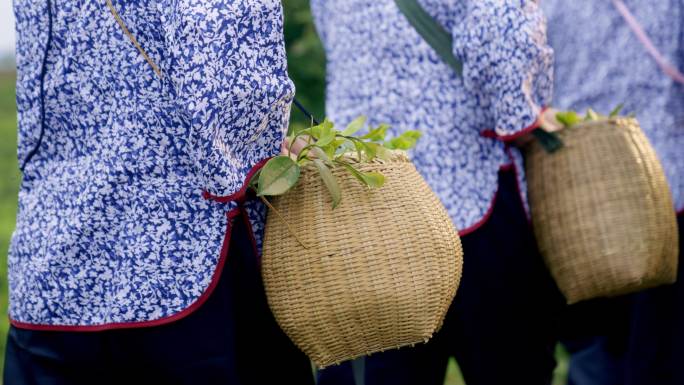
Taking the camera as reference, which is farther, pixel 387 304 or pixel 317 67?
pixel 317 67

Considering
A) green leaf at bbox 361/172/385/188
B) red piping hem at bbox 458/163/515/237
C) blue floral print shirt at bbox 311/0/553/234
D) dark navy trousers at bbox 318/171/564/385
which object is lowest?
dark navy trousers at bbox 318/171/564/385

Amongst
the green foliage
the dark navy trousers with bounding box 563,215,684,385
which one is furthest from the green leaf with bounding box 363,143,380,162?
the green foliage

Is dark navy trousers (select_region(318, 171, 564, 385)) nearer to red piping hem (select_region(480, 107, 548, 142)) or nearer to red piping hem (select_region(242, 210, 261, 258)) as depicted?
red piping hem (select_region(480, 107, 548, 142))

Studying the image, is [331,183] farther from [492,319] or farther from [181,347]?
[492,319]

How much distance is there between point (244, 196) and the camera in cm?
191

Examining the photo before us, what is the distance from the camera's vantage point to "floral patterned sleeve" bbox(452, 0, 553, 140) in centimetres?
224

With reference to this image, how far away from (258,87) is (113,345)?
555 millimetres

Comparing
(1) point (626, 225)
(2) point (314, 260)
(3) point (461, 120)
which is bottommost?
(1) point (626, 225)

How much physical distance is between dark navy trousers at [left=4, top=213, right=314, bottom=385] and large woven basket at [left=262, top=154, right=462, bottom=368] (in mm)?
65

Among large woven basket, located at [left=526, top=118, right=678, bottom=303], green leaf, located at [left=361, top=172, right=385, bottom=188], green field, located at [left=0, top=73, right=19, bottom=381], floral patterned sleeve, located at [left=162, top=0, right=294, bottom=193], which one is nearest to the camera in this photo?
floral patterned sleeve, located at [left=162, top=0, right=294, bottom=193]

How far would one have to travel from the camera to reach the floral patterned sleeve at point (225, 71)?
5.73ft

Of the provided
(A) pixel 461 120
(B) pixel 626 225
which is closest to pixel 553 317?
(B) pixel 626 225

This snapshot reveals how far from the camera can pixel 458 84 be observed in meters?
2.33

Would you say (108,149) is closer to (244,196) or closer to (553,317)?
(244,196)
